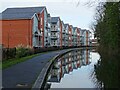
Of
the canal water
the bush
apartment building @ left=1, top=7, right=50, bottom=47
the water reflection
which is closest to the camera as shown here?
the water reflection

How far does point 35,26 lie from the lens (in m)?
65.8

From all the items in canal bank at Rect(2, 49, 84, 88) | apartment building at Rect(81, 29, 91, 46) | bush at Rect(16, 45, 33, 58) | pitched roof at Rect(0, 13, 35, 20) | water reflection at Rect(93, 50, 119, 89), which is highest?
pitched roof at Rect(0, 13, 35, 20)

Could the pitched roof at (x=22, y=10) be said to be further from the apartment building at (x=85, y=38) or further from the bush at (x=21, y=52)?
the apartment building at (x=85, y=38)

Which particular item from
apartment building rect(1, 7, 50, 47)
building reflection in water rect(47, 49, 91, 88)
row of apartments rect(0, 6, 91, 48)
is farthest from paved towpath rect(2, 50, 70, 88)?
apartment building rect(1, 7, 50, 47)

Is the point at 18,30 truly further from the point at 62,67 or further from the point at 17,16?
the point at 62,67

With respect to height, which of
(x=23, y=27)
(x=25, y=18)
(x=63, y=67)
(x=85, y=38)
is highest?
(x=25, y=18)

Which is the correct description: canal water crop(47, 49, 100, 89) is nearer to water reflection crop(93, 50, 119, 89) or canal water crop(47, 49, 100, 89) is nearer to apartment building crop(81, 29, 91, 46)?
water reflection crop(93, 50, 119, 89)

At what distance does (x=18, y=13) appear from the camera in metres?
66.2

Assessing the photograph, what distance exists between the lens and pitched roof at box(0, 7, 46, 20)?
62.4 metres

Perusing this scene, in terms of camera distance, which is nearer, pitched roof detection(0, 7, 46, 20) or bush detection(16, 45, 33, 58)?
bush detection(16, 45, 33, 58)

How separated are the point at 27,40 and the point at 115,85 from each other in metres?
47.4

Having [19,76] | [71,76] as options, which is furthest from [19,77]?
[71,76]

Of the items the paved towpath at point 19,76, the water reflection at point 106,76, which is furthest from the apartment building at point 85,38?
the paved towpath at point 19,76

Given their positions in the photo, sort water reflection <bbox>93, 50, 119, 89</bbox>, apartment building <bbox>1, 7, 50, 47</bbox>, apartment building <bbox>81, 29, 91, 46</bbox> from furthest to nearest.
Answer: apartment building <bbox>81, 29, 91, 46</bbox>
apartment building <bbox>1, 7, 50, 47</bbox>
water reflection <bbox>93, 50, 119, 89</bbox>
